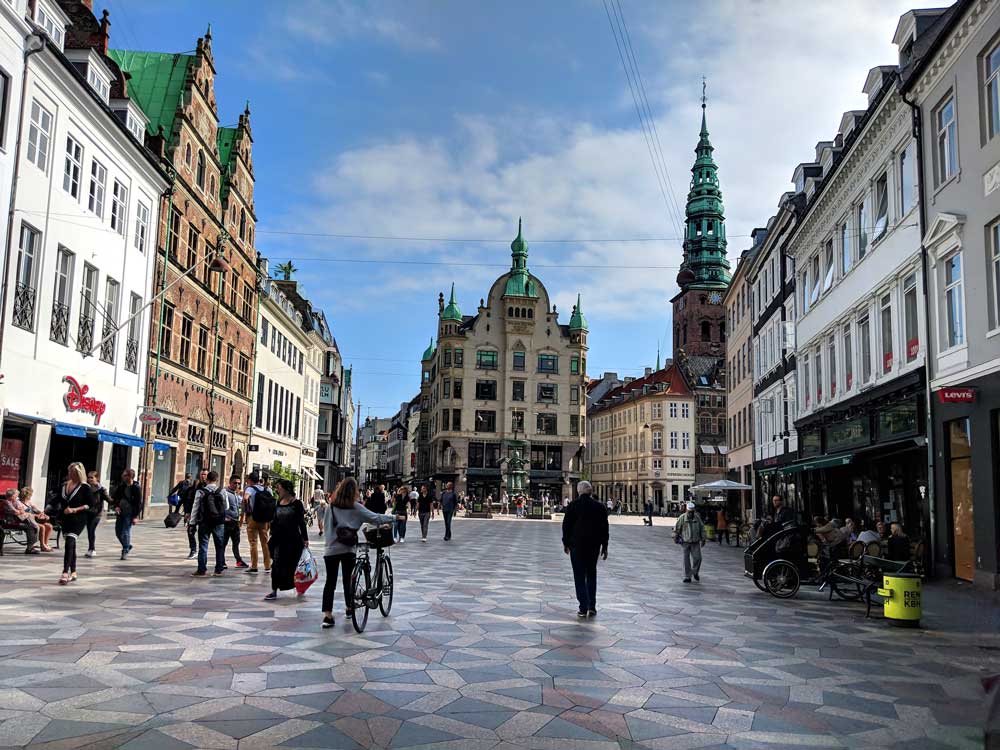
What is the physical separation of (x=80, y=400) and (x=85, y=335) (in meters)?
2.03

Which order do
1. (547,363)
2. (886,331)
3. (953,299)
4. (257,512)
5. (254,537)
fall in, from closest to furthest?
(257,512) → (254,537) → (953,299) → (886,331) → (547,363)

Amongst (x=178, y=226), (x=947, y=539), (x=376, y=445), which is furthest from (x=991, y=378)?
(x=376, y=445)

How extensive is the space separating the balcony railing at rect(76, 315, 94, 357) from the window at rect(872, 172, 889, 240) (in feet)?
74.1

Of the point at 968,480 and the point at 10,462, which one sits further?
the point at 10,462

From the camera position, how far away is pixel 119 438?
27547 millimetres

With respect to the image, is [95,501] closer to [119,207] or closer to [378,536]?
[378,536]

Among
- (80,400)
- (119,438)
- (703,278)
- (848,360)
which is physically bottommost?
(119,438)

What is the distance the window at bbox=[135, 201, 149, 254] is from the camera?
98.1 feet

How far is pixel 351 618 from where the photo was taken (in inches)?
385

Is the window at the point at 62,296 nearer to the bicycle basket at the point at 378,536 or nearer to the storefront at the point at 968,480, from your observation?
the bicycle basket at the point at 378,536

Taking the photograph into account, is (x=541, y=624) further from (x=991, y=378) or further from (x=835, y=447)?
(x=835, y=447)

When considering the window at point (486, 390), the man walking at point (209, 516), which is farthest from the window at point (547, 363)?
the man walking at point (209, 516)

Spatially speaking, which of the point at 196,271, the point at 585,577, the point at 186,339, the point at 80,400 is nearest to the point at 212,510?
the point at 585,577

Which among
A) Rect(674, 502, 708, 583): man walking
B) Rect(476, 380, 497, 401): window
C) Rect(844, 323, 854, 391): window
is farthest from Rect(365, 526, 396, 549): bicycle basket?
Rect(476, 380, 497, 401): window
